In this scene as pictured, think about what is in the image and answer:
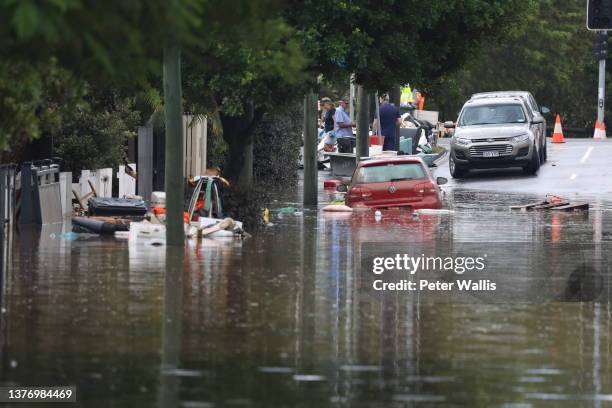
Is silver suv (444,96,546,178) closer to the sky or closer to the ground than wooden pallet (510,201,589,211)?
closer to the sky

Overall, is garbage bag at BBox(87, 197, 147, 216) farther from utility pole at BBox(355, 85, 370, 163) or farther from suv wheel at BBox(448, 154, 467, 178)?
suv wheel at BBox(448, 154, 467, 178)

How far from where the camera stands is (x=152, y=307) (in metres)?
14.3

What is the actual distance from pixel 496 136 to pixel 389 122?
19.3 ft

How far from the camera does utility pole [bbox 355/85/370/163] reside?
3600 cm

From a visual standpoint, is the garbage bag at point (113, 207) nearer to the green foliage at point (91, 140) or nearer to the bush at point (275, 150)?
the green foliage at point (91, 140)

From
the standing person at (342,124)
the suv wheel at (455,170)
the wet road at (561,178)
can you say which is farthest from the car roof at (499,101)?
the standing person at (342,124)

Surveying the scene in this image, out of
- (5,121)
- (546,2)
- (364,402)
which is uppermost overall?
(546,2)

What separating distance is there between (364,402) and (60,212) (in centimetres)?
1653

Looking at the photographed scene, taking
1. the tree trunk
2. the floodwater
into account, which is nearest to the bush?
the tree trunk

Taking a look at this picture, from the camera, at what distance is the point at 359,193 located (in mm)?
29203

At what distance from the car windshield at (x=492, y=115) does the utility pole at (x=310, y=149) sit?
26.1 ft

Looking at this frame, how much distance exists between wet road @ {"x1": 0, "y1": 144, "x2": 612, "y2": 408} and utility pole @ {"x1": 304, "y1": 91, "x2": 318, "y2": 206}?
11.0 meters

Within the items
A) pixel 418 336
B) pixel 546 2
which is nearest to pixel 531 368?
pixel 418 336

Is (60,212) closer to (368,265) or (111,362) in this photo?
(368,265)
